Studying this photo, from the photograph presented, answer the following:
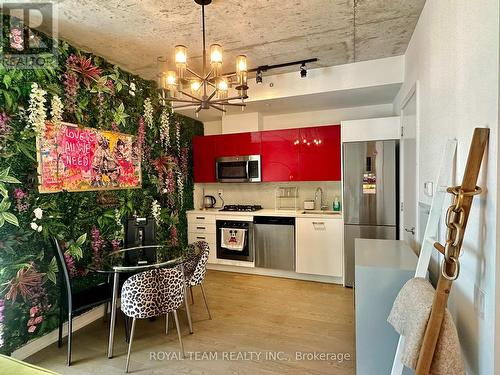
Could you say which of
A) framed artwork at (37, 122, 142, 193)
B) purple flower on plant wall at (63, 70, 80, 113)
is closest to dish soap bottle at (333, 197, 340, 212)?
framed artwork at (37, 122, 142, 193)

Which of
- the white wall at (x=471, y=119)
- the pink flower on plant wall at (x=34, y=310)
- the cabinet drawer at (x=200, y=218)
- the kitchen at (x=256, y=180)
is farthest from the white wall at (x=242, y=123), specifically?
the pink flower on plant wall at (x=34, y=310)

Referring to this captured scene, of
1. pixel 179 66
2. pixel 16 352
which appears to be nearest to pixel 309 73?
pixel 179 66

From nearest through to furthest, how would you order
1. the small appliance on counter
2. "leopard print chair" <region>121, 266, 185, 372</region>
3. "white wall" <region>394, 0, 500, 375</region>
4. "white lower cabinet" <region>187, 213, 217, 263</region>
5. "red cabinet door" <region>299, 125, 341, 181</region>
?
"white wall" <region>394, 0, 500, 375</region>, "leopard print chair" <region>121, 266, 185, 372</region>, "red cabinet door" <region>299, 125, 341, 181</region>, the small appliance on counter, "white lower cabinet" <region>187, 213, 217, 263</region>

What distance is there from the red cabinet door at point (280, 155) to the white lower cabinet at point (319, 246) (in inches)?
28.9

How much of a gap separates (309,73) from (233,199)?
2.37 m

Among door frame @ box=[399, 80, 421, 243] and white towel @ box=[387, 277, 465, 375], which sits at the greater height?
door frame @ box=[399, 80, 421, 243]

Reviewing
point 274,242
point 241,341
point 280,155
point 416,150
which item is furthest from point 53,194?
point 416,150

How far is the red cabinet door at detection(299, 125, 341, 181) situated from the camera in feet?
11.9

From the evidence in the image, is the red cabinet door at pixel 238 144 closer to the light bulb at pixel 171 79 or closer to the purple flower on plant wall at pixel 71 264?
the light bulb at pixel 171 79

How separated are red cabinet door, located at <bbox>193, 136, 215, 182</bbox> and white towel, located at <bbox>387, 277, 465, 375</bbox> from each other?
346cm

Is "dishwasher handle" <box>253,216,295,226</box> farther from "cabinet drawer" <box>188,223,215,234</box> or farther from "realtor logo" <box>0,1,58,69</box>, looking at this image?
"realtor logo" <box>0,1,58,69</box>

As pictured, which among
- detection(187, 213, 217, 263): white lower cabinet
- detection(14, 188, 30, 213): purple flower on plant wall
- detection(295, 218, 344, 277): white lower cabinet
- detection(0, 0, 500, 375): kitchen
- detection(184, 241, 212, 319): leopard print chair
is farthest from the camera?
detection(187, 213, 217, 263): white lower cabinet

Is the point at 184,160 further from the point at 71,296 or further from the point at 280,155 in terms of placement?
the point at 71,296

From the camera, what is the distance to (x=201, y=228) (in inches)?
167
